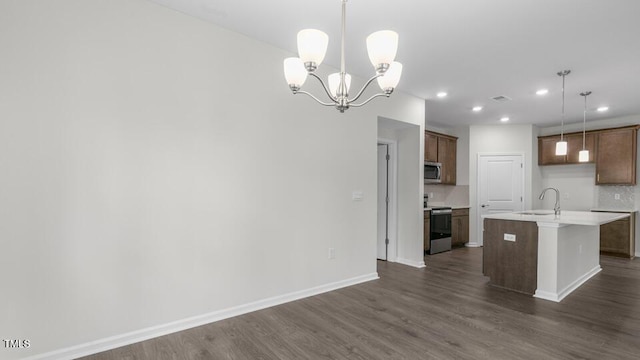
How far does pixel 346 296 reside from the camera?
3.58 m

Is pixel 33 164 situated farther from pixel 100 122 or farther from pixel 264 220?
pixel 264 220

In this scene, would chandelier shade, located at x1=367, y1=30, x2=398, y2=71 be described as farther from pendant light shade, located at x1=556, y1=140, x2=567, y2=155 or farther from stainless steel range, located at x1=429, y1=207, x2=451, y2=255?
stainless steel range, located at x1=429, y1=207, x2=451, y2=255

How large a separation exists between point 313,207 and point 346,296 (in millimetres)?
1064

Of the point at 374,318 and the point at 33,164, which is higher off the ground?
the point at 33,164

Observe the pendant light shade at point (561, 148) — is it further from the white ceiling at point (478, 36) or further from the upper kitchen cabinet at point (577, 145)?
the upper kitchen cabinet at point (577, 145)

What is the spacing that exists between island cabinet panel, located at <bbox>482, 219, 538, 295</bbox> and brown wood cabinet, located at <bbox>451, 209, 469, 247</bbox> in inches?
94.5

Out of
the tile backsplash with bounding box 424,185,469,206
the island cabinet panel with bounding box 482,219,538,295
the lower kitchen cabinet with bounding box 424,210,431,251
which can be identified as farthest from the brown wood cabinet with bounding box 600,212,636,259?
the island cabinet panel with bounding box 482,219,538,295

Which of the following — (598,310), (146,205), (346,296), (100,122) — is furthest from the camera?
(346,296)

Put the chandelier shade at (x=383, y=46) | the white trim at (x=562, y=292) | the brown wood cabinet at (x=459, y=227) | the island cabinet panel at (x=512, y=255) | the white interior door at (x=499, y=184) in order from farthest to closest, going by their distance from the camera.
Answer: the white interior door at (x=499, y=184) < the brown wood cabinet at (x=459, y=227) < the island cabinet panel at (x=512, y=255) < the white trim at (x=562, y=292) < the chandelier shade at (x=383, y=46)

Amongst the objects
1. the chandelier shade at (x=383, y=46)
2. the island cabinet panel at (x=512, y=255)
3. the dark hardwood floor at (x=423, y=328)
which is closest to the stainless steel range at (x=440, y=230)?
the island cabinet panel at (x=512, y=255)

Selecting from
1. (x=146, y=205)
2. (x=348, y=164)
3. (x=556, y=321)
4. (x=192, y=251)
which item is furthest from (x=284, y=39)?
(x=556, y=321)

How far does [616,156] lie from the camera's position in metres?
5.92

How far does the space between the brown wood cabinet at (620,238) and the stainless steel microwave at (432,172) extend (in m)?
3.04

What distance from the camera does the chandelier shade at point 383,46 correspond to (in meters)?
1.74
